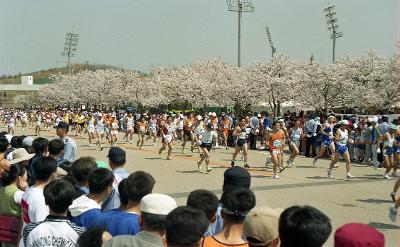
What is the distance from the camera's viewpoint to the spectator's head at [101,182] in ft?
15.0

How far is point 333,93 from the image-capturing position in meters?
37.9

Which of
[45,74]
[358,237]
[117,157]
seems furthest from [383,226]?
[45,74]

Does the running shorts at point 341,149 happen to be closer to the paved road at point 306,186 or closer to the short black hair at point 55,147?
the paved road at point 306,186

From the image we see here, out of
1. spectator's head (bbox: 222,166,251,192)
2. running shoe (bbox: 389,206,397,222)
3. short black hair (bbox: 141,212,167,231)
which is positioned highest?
spectator's head (bbox: 222,166,251,192)

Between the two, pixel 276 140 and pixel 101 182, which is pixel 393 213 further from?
pixel 276 140

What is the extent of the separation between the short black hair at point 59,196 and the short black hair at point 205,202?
Result: 100 centimetres

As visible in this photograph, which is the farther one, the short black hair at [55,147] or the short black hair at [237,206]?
the short black hair at [55,147]

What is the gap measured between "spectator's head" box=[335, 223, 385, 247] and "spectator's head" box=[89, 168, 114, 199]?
2.56 metres

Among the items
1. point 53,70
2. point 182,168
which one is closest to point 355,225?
point 182,168

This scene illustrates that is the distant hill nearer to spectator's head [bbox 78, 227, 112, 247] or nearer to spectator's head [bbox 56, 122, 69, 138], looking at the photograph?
spectator's head [bbox 56, 122, 69, 138]

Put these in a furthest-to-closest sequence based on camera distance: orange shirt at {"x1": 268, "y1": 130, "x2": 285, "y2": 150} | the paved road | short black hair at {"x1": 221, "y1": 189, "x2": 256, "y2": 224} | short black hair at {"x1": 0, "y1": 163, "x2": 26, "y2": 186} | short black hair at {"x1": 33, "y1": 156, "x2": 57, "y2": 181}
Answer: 1. orange shirt at {"x1": 268, "y1": 130, "x2": 285, "y2": 150}
2. the paved road
3. short black hair at {"x1": 0, "y1": 163, "x2": 26, "y2": 186}
4. short black hair at {"x1": 33, "y1": 156, "x2": 57, "y2": 181}
5. short black hair at {"x1": 221, "y1": 189, "x2": 256, "y2": 224}

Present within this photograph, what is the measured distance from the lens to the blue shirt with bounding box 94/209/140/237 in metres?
3.97

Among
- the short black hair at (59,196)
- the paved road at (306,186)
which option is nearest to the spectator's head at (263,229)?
the short black hair at (59,196)

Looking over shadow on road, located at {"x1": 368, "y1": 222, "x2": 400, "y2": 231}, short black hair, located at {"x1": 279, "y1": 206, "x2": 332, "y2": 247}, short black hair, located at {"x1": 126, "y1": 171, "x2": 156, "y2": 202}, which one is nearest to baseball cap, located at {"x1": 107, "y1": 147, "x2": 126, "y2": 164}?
short black hair, located at {"x1": 126, "y1": 171, "x2": 156, "y2": 202}
